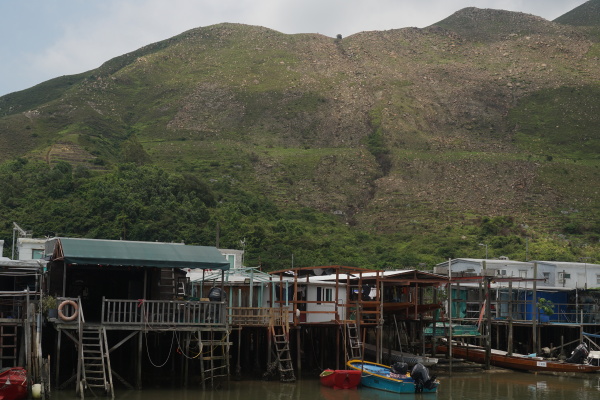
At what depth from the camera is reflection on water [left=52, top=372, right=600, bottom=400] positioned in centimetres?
3459

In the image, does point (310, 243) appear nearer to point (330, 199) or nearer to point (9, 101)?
point (330, 199)

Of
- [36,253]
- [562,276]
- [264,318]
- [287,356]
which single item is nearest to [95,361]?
[264,318]

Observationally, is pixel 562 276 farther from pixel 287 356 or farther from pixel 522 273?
pixel 287 356

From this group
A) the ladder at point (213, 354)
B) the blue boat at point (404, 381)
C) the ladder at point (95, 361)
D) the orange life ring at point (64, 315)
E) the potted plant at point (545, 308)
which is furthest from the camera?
the potted plant at point (545, 308)

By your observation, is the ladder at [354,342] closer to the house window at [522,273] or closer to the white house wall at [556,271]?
the white house wall at [556,271]

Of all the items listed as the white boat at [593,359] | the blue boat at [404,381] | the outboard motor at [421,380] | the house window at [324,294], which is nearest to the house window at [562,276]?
the white boat at [593,359]

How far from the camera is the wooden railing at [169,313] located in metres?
34.7

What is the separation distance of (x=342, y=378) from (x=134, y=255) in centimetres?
1150

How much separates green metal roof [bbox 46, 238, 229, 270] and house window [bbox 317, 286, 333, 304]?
866 cm

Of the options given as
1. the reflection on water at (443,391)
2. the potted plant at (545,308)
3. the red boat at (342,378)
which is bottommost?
the reflection on water at (443,391)

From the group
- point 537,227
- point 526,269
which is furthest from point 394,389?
point 537,227

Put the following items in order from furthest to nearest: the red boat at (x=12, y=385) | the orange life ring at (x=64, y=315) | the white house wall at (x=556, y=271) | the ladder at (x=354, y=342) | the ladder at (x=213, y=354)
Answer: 1. the white house wall at (x=556, y=271)
2. the ladder at (x=354, y=342)
3. the ladder at (x=213, y=354)
4. the orange life ring at (x=64, y=315)
5. the red boat at (x=12, y=385)

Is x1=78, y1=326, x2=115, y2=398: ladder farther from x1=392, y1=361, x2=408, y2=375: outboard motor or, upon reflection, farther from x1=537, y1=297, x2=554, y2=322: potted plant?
x1=537, y1=297, x2=554, y2=322: potted plant

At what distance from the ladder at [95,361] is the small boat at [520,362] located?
24.8 m
